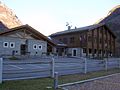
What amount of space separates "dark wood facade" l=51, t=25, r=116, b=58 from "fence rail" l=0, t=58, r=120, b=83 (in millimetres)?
32230

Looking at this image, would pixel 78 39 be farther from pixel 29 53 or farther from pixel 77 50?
pixel 29 53

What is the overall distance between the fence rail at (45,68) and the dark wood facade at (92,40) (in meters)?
32.2

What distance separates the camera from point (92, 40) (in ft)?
187

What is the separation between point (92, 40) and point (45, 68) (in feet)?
145

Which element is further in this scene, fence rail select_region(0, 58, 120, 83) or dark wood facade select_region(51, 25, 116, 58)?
dark wood facade select_region(51, 25, 116, 58)

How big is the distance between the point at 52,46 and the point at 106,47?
66.2 ft

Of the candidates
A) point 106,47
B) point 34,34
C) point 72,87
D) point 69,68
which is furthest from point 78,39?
point 72,87

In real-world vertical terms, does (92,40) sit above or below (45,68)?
above

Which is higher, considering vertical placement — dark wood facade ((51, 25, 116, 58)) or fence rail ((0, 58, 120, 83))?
dark wood facade ((51, 25, 116, 58))

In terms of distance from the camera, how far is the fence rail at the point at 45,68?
11.5 metres

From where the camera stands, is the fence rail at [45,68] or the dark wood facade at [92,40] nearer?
the fence rail at [45,68]

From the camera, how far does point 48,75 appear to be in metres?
14.0

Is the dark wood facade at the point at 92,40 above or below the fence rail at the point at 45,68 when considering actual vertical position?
above

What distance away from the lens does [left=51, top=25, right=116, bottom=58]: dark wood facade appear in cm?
5569
